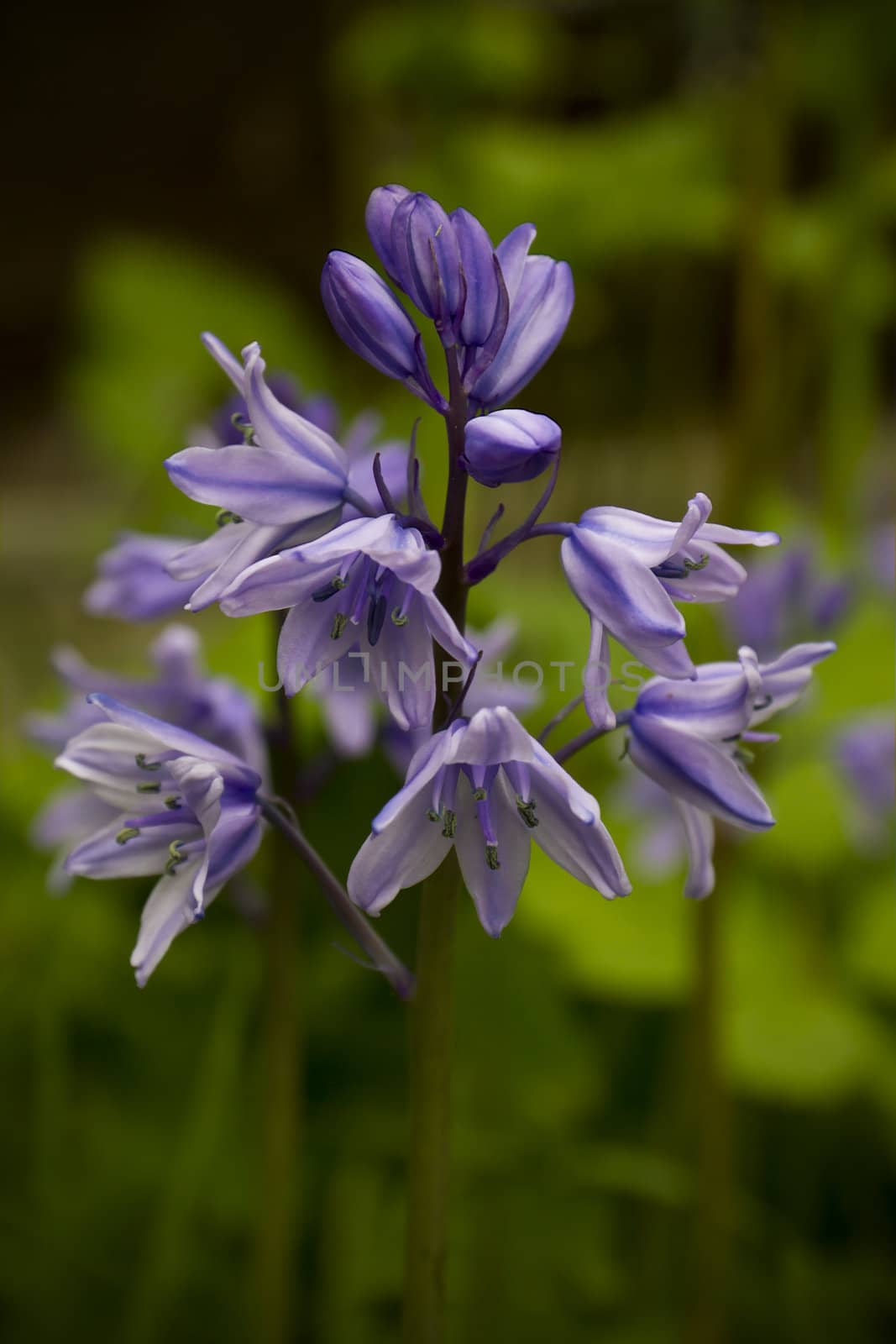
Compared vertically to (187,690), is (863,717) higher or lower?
lower

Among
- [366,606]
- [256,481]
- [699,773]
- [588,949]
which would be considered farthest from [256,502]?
[588,949]

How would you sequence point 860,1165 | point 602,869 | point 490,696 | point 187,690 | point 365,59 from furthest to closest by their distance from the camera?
1. point 365,59
2. point 860,1165
3. point 187,690
4. point 490,696
5. point 602,869

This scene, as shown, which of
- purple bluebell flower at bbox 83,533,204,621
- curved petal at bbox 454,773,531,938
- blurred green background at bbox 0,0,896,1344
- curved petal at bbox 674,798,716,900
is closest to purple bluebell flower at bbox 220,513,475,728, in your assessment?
curved petal at bbox 454,773,531,938

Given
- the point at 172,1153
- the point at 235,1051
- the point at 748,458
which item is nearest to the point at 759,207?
the point at 748,458

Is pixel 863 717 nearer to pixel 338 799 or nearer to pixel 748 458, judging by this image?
pixel 748 458

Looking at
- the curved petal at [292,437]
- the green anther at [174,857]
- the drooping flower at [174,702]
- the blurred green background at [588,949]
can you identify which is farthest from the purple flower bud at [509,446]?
the blurred green background at [588,949]

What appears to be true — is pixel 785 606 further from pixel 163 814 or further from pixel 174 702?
pixel 163 814

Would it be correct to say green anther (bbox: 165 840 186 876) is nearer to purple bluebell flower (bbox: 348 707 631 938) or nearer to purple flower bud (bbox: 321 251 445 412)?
purple bluebell flower (bbox: 348 707 631 938)
